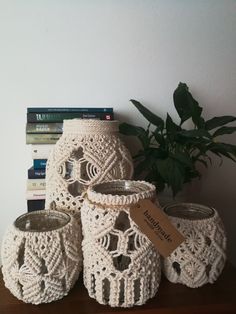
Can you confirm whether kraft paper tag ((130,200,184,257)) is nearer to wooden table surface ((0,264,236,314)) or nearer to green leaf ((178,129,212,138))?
wooden table surface ((0,264,236,314))

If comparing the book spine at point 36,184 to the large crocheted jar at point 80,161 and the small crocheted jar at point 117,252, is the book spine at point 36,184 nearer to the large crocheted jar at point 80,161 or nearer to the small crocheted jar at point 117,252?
the large crocheted jar at point 80,161

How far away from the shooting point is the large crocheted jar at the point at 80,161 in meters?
0.53

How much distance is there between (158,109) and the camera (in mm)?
821

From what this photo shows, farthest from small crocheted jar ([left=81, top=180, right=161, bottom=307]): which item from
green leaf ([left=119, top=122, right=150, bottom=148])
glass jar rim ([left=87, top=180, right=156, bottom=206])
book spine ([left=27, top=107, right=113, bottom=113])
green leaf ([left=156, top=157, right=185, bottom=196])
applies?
book spine ([left=27, top=107, right=113, bottom=113])

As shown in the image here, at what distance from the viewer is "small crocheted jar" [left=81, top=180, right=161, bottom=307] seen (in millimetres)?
436

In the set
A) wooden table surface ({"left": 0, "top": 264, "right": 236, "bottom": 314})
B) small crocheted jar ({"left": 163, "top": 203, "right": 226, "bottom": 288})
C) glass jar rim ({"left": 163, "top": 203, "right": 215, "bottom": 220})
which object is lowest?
wooden table surface ({"left": 0, "top": 264, "right": 236, "bottom": 314})

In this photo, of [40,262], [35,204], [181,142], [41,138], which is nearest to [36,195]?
[35,204]

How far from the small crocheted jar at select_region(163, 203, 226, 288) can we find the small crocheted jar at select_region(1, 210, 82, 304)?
18cm

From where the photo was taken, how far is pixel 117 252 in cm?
44

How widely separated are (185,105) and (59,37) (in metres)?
0.39

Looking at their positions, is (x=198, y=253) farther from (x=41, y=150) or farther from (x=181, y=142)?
(x=41, y=150)

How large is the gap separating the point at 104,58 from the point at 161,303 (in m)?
0.62

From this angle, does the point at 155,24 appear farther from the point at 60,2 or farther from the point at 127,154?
the point at 127,154

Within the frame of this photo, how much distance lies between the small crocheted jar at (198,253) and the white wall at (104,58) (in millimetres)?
402
